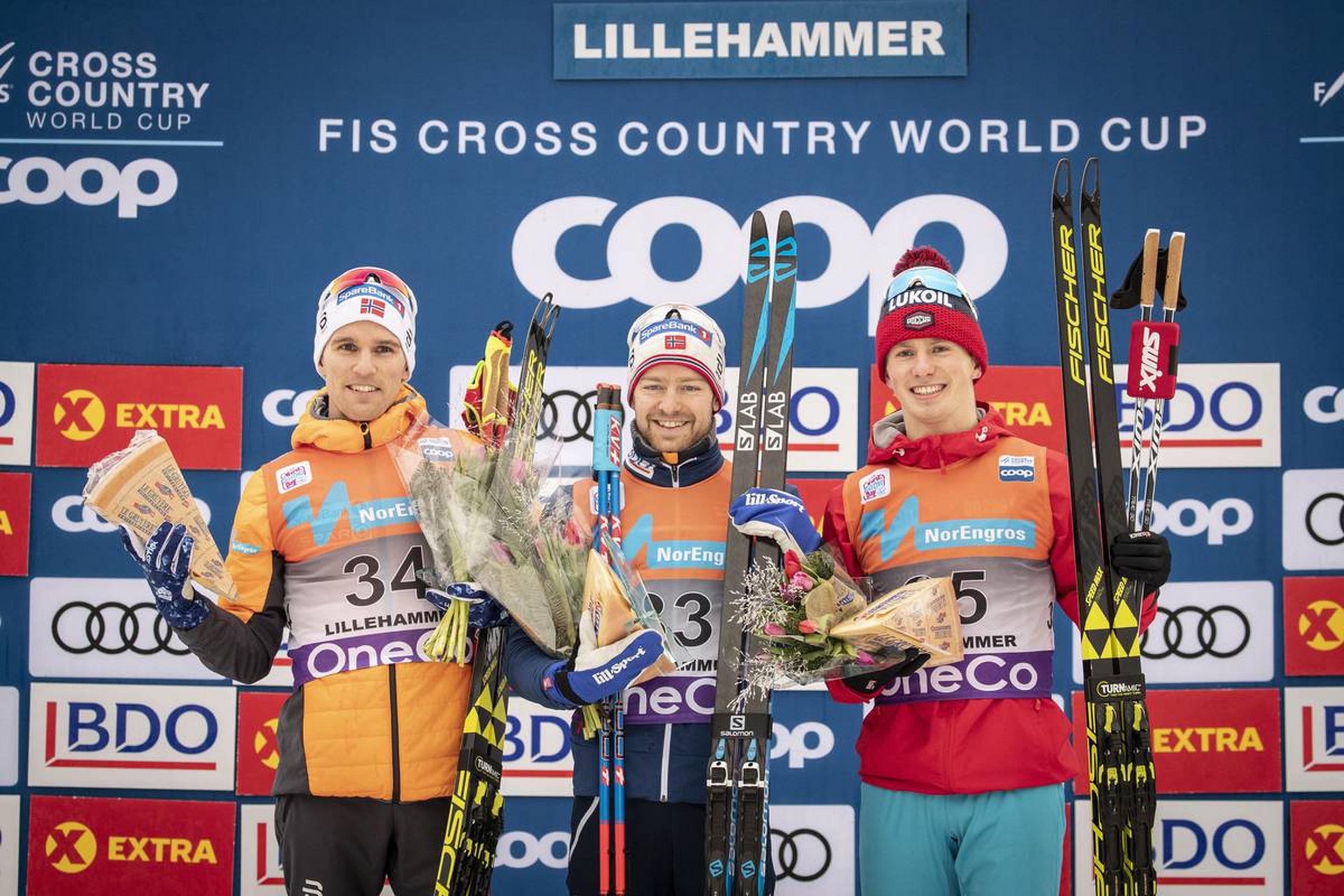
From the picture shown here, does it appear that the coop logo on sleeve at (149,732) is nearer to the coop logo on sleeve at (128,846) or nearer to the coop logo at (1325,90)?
the coop logo on sleeve at (128,846)

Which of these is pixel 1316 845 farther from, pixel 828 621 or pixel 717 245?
pixel 717 245

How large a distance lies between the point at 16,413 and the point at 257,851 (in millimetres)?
1717

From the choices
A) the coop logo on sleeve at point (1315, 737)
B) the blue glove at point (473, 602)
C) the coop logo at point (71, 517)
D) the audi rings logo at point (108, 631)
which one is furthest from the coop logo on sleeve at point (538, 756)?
the coop logo on sleeve at point (1315, 737)

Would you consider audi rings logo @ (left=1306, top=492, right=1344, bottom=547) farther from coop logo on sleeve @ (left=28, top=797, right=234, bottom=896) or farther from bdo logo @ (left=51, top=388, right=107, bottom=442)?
bdo logo @ (left=51, top=388, right=107, bottom=442)

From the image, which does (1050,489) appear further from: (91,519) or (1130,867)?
(91,519)

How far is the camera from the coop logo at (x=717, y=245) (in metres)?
3.90

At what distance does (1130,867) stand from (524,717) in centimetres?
208

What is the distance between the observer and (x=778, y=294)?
2775mm

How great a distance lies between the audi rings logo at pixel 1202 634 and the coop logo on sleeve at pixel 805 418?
1160mm

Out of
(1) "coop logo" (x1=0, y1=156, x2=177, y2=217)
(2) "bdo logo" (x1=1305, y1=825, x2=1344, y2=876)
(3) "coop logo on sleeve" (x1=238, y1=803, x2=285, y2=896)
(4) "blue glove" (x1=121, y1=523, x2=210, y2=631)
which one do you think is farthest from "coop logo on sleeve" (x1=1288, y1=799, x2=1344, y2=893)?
(1) "coop logo" (x1=0, y1=156, x2=177, y2=217)

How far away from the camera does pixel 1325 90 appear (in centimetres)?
388

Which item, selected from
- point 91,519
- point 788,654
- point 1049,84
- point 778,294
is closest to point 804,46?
point 1049,84

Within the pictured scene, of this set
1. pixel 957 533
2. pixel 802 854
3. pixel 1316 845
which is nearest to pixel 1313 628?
pixel 1316 845

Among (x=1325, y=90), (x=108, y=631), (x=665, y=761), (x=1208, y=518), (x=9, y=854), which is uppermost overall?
(x=1325, y=90)
